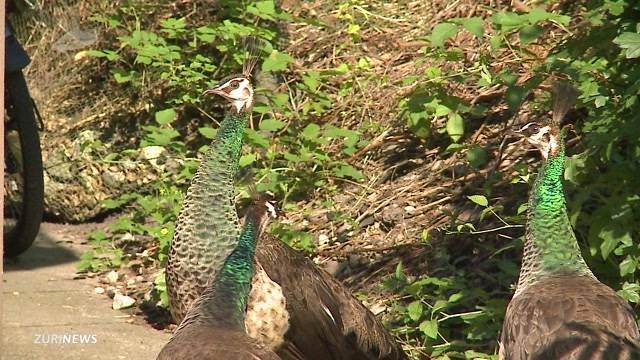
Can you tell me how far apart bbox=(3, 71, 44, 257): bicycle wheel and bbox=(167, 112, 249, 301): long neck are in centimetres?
209

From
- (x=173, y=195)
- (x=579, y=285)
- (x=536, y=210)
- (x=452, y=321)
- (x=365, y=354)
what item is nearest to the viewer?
(x=579, y=285)

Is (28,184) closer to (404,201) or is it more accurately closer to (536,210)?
(404,201)

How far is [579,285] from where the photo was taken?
509 centimetres

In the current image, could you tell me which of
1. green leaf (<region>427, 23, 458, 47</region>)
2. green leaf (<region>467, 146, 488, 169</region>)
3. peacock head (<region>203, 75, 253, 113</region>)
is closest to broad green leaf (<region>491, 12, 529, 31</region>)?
green leaf (<region>427, 23, 458, 47</region>)

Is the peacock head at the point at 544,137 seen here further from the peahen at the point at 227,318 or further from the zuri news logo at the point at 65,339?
the zuri news logo at the point at 65,339

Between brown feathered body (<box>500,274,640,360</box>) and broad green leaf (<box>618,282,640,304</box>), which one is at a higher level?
brown feathered body (<box>500,274,640,360</box>)

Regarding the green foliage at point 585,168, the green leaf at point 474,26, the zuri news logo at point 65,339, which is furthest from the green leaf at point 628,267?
the zuri news logo at point 65,339

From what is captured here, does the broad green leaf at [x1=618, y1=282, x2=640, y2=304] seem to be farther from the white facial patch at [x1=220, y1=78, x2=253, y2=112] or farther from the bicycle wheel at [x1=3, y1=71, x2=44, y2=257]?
the bicycle wheel at [x1=3, y1=71, x2=44, y2=257]

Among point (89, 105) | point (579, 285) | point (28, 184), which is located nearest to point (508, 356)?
point (579, 285)

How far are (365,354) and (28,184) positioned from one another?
9.25 ft

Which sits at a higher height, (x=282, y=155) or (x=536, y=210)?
(x=536, y=210)

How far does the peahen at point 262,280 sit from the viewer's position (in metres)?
5.57

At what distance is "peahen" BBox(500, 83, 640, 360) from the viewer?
4727 mm

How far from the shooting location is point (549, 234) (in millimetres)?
5355
